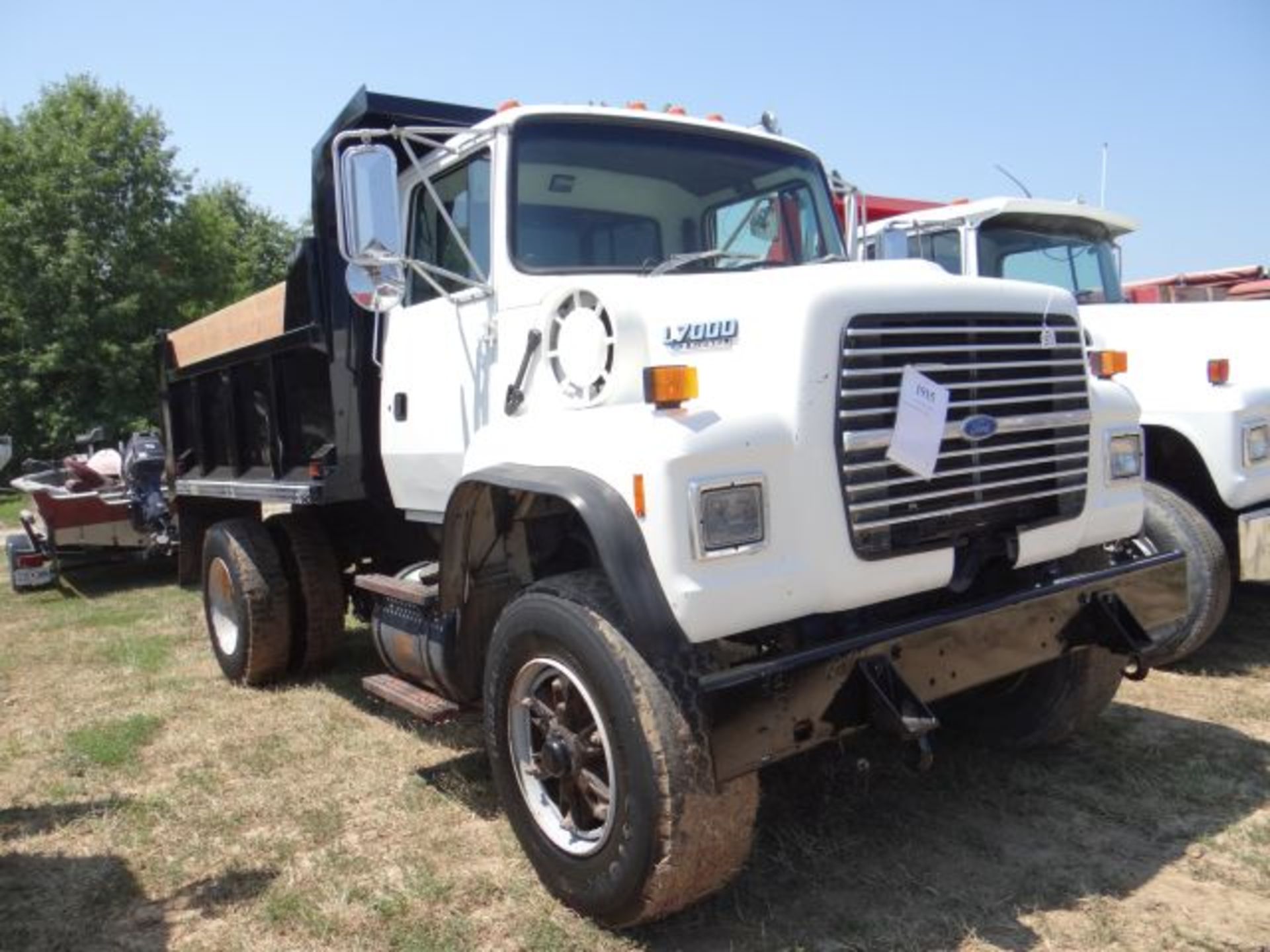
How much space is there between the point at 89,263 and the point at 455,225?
86.8ft

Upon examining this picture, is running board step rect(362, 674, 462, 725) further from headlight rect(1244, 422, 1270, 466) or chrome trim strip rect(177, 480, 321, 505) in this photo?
headlight rect(1244, 422, 1270, 466)

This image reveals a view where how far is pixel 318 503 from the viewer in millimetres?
5039

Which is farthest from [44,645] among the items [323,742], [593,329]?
[593,329]

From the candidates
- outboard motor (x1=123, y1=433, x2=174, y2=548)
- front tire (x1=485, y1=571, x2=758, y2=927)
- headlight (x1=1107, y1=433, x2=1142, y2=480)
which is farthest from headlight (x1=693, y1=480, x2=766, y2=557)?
outboard motor (x1=123, y1=433, x2=174, y2=548)

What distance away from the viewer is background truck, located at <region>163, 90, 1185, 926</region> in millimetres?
2727

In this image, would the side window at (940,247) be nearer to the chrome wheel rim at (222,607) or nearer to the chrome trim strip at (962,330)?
the chrome trim strip at (962,330)

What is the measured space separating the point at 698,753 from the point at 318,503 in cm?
297

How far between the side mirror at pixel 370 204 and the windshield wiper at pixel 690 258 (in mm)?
978

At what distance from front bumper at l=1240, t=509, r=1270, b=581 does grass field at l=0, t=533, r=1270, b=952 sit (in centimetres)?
60

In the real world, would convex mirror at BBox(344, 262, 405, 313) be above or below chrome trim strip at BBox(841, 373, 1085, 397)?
above

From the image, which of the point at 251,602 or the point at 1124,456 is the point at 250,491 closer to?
the point at 251,602

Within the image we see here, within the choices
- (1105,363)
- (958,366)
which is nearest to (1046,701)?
(1105,363)

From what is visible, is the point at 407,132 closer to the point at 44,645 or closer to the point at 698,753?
the point at 698,753

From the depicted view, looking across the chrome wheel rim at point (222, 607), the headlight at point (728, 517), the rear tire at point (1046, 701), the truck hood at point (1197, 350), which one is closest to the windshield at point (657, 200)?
the headlight at point (728, 517)
